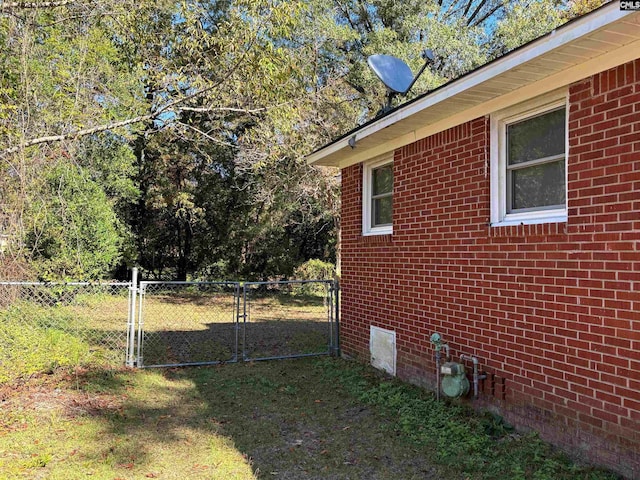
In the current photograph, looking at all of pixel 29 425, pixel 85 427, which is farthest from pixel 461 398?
pixel 29 425

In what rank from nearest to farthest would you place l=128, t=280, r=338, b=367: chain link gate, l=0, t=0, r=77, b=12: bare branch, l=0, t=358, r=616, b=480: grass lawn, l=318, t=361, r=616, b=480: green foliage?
l=318, t=361, r=616, b=480: green foliage → l=0, t=358, r=616, b=480: grass lawn → l=0, t=0, r=77, b=12: bare branch → l=128, t=280, r=338, b=367: chain link gate

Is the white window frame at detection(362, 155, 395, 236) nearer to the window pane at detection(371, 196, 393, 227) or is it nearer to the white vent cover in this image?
the window pane at detection(371, 196, 393, 227)

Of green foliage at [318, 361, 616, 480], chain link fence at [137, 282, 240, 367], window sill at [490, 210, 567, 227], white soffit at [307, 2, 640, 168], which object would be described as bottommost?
chain link fence at [137, 282, 240, 367]

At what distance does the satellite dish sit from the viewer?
6.41 m

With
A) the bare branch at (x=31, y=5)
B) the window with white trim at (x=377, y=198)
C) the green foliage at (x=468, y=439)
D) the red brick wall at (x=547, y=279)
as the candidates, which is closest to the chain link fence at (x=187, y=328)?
the window with white trim at (x=377, y=198)

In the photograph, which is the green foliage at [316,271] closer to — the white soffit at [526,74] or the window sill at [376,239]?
the window sill at [376,239]

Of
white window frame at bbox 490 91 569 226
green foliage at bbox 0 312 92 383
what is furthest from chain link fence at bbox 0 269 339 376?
white window frame at bbox 490 91 569 226

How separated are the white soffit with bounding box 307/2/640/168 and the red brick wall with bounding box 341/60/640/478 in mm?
112

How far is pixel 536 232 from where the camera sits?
385 centimetres

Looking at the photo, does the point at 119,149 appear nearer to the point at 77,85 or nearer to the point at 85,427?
the point at 77,85

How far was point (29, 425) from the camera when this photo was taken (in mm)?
4297

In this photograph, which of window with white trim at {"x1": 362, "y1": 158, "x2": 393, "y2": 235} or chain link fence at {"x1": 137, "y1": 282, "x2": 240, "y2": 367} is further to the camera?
→ chain link fence at {"x1": 137, "y1": 282, "x2": 240, "y2": 367}

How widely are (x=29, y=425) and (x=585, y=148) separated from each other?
5.21m

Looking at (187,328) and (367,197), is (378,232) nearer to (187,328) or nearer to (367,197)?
(367,197)
